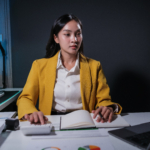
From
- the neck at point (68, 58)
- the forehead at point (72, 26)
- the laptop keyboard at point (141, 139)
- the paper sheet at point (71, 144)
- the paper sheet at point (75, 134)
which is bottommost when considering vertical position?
the paper sheet at point (75, 134)

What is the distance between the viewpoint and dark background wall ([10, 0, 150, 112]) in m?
2.04

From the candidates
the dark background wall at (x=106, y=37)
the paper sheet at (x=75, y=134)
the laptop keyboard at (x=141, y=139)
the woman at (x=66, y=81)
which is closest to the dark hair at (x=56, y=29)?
the woman at (x=66, y=81)

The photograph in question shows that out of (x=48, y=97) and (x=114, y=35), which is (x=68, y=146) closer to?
(x=48, y=97)

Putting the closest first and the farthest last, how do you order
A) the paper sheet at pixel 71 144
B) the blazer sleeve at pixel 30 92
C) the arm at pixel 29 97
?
the paper sheet at pixel 71 144 < the arm at pixel 29 97 < the blazer sleeve at pixel 30 92

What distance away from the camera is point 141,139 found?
2.10 feet

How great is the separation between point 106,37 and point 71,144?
172cm

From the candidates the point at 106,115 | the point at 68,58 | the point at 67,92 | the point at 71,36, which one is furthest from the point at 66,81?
the point at 106,115

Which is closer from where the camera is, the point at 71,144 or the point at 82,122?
the point at 71,144

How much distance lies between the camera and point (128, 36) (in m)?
2.14

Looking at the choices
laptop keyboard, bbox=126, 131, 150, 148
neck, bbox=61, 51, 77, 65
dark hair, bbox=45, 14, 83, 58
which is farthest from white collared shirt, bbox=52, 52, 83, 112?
laptop keyboard, bbox=126, 131, 150, 148

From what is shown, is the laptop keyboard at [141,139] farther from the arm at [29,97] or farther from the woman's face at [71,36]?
the woman's face at [71,36]

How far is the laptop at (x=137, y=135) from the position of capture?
60 centimetres

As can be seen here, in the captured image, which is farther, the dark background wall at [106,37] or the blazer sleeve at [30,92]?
the dark background wall at [106,37]

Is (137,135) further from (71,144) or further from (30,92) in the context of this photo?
(30,92)
